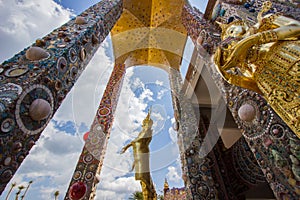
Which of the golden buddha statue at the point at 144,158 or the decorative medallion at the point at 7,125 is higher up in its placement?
the golden buddha statue at the point at 144,158

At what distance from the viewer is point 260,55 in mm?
1016

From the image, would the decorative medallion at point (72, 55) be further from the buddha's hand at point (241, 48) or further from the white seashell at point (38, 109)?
the buddha's hand at point (241, 48)

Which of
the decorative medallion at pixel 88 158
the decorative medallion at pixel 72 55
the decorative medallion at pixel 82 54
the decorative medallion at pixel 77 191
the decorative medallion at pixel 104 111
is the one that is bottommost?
the decorative medallion at pixel 77 191

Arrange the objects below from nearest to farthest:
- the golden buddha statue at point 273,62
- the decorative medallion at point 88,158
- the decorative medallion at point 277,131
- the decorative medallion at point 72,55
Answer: the golden buddha statue at point 273,62 → the decorative medallion at point 277,131 → the decorative medallion at point 72,55 → the decorative medallion at point 88,158

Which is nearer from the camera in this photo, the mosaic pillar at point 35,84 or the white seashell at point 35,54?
the mosaic pillar at point 35,84

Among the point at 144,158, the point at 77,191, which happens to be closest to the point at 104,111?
the point at 144,158

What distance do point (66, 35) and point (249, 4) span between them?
2313 mm

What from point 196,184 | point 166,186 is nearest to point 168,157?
point 196,184

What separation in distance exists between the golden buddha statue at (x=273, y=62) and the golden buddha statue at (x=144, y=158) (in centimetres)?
225

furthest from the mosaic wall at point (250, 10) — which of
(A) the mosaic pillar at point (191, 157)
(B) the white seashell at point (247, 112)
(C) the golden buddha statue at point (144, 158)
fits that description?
(C) the golden buddha statue at point (144, 158)

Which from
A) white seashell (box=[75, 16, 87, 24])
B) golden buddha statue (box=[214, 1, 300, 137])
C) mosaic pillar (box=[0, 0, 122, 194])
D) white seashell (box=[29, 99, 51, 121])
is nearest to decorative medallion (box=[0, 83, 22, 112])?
mosaic pillar (box=[0, 0, 122, 194])

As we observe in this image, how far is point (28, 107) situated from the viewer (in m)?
1.07

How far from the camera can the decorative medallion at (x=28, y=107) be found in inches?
39.7

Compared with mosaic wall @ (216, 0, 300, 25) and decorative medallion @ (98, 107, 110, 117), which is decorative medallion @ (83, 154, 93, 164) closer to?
decorative medallion @ (98, 107, 110, 117)
